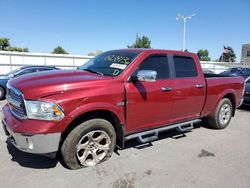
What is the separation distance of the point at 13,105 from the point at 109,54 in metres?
2.14

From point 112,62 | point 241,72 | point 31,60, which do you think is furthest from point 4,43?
point 112,62

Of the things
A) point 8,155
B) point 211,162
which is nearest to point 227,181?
point 211,162

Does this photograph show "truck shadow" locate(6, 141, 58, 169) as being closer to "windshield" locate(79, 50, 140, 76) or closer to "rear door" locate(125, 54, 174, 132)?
"rear door" locate(125, 54, 174, 132)

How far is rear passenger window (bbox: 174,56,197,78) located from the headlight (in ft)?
8.69

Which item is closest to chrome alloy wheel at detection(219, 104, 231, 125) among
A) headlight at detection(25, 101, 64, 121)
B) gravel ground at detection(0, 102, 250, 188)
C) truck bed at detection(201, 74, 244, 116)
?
truck bed at detection(201, 74, 244, 116)

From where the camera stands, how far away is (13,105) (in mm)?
3291

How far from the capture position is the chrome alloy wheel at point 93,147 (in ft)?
11.2

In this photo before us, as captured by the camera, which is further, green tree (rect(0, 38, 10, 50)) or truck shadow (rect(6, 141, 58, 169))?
green tree (rect(0, 38, 10, 50))

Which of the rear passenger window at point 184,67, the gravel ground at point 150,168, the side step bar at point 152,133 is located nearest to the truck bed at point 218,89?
the rear passenger window at point 184,67

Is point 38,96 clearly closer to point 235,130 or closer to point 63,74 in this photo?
point 63,74

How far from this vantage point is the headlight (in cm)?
292

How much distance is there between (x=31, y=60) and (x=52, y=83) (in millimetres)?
19206

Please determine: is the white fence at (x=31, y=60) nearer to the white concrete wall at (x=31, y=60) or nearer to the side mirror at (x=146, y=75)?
the white concrete wall at (x=31, y=60)

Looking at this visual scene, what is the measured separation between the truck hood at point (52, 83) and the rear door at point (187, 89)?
169 cm
